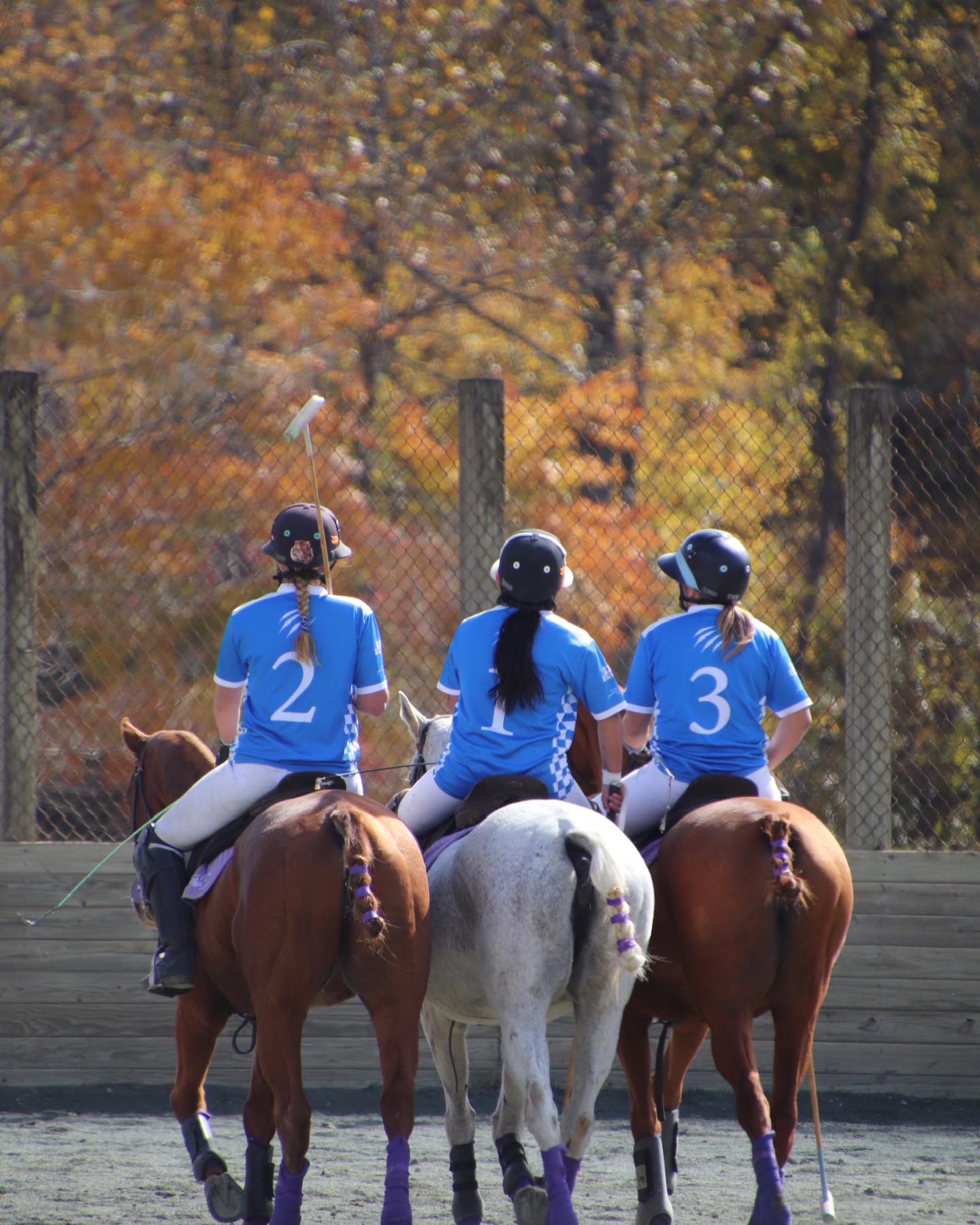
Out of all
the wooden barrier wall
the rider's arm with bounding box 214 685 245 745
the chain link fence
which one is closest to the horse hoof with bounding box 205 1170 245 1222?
the rider's arm with bounding box 214 685 245 745

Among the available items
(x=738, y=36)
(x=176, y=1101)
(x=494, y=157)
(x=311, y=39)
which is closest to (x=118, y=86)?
(x=311, y=39)

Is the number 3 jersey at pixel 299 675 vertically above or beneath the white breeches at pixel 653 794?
above

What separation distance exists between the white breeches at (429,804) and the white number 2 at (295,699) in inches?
20.2

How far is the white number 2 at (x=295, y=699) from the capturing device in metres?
5.36

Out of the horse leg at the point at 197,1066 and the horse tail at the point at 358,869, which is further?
the horse leg at the point at 197,1066

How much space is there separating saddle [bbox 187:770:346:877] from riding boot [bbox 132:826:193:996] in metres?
0.10

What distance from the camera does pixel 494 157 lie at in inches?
694

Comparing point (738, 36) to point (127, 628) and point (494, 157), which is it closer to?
point (494, 157)

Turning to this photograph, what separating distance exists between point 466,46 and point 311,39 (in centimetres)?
182

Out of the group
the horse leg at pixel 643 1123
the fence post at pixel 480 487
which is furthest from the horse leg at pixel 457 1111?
the fence post at pixel 480 487

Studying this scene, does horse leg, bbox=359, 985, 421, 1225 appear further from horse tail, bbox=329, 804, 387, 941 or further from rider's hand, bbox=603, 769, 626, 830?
rider's hand, bbox=603, 769, 626, 830

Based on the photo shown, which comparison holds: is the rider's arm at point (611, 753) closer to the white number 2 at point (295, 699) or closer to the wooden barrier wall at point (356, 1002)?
the white number 2 at point (295, 699)

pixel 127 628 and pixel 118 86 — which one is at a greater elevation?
pixel 118 86

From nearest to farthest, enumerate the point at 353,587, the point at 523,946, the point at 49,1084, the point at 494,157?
the point at 523,946 < the point at 49,1084 < the point at 353,587 < the point at 494,157
